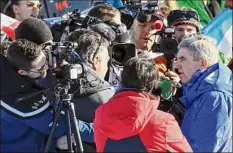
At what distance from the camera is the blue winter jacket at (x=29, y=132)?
132 inches

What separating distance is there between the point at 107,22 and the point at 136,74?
1.70 metres

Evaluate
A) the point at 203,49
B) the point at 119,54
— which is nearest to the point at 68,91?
the point at 119,54

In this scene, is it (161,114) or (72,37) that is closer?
(161,114)

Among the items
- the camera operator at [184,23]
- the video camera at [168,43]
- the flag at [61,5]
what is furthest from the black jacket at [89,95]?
the flag at [61,5]

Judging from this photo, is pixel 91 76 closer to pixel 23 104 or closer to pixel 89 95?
pixel 89 95

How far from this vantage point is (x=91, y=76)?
3498mm

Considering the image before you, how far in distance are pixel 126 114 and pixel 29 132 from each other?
2.91 feet

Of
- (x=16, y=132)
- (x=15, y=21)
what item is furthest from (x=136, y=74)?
(x=15, y=21)

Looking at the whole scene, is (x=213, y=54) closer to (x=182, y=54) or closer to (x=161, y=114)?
(x=182, y=54)

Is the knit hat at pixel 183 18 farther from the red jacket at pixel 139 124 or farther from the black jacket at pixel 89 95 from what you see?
the red jacket at pixel 139 124

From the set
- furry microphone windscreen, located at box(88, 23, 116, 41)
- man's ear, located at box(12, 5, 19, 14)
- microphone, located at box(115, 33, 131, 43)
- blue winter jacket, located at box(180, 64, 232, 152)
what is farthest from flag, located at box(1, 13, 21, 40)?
blue winter jacket, located at box(180, 64, 232, 152)

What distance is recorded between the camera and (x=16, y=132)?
3.40 meters

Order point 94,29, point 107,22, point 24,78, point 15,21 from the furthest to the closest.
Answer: point 15,21 → point 107,22 → point 94,29 → point 24,78

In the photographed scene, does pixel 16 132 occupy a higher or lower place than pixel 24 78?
lower
